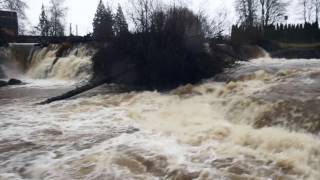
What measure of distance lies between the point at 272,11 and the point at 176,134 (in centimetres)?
4432

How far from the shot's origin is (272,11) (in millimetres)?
50656

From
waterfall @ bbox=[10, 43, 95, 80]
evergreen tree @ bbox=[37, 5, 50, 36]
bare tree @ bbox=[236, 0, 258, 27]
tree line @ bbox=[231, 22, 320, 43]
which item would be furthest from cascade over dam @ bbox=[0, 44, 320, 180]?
evergreen tree @ bbox=[37, 5, 50, 36]

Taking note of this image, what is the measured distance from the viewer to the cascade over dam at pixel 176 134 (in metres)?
7.07

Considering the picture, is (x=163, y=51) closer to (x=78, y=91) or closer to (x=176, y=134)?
(x=78, y=91)

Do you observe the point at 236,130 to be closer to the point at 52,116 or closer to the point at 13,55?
the point at 52,116

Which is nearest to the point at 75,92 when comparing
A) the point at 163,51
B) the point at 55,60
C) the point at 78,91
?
the point at 78,91

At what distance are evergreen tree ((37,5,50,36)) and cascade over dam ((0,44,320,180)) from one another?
168 ft

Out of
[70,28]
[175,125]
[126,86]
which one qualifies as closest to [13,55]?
[126,86]

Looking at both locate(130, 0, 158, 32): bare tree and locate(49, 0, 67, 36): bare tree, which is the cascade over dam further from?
locate(49, 0, 67, 36): bare tree

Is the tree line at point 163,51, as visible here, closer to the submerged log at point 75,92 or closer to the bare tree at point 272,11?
the submerged log at point 75,92

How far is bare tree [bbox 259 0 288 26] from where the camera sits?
49644 mm

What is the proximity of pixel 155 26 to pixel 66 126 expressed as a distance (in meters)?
8.63

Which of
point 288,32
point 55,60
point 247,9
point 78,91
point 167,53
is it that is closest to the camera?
point 78,91

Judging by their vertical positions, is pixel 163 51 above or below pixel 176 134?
above
